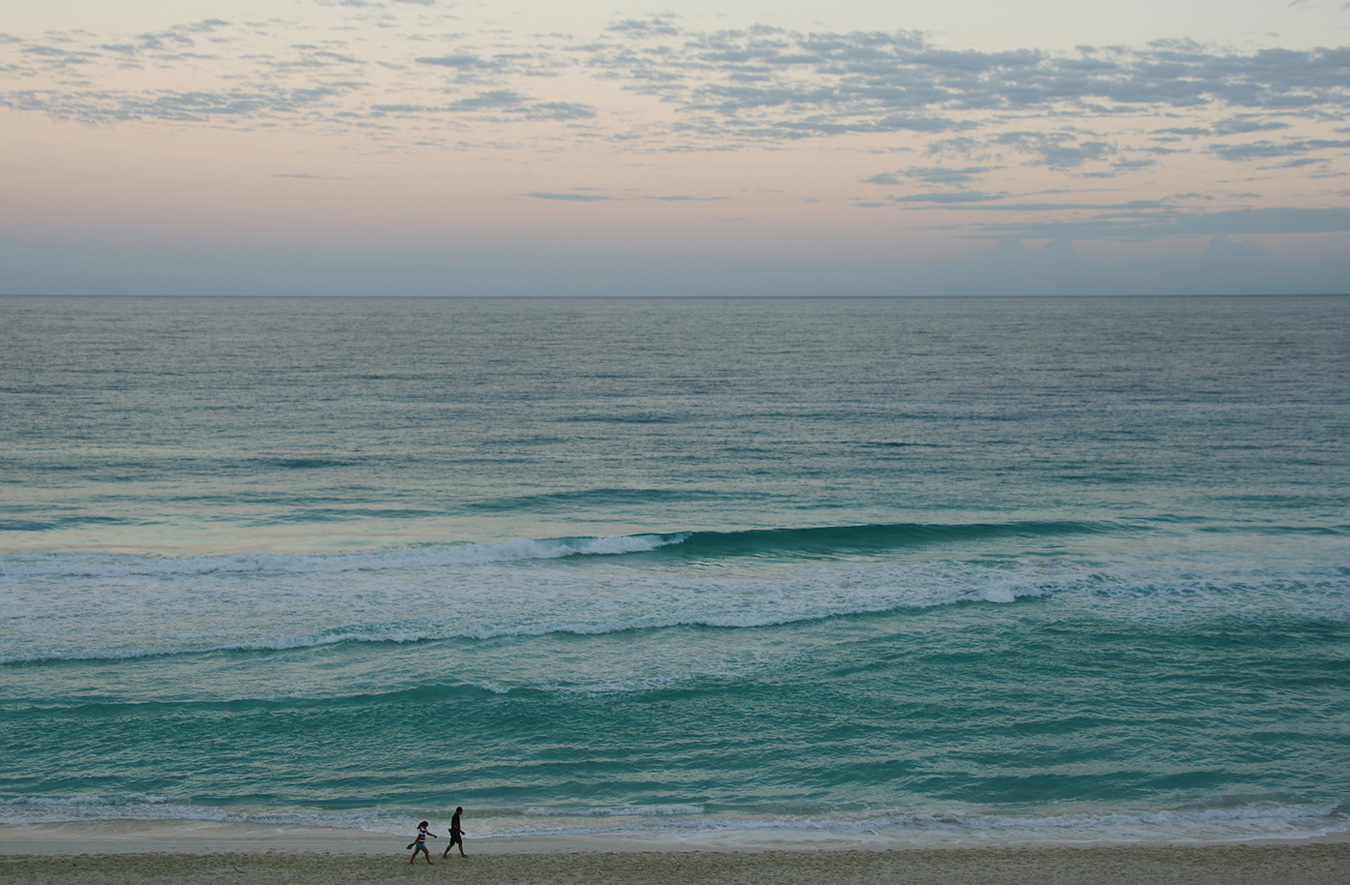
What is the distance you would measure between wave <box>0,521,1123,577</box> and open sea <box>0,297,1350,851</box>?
14 centimetres

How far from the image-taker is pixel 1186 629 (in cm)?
2442

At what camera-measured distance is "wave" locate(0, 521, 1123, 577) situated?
92.9 feet

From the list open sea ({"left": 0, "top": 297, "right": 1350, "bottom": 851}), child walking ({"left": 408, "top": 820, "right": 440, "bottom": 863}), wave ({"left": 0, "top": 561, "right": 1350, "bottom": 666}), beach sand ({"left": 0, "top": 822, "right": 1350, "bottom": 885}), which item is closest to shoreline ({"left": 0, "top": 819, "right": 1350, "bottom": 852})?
beach sand ({"left": 0, "top": 822, "right": 1350, "bottom": 885})

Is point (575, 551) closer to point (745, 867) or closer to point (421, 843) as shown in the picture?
point (421, 843)

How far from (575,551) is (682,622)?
6889 mm

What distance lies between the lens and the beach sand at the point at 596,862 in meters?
14.4

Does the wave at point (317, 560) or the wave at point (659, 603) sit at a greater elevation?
the wave at point (317, 560)

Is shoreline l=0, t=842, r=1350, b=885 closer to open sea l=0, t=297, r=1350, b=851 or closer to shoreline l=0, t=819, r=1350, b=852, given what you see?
shoreline l=0, t=819, r=1350, b=852

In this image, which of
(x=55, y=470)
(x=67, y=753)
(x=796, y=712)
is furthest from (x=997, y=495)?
(x=55, y=470)

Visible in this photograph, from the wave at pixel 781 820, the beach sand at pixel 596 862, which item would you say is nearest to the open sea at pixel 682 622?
the wave at pixel 781 820

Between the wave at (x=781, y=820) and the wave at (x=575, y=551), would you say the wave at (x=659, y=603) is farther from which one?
the wave at (x=781, y=820)

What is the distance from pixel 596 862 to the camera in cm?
1494

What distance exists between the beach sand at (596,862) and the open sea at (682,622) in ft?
2.06

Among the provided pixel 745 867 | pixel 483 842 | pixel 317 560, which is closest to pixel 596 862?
pixel 483 842
